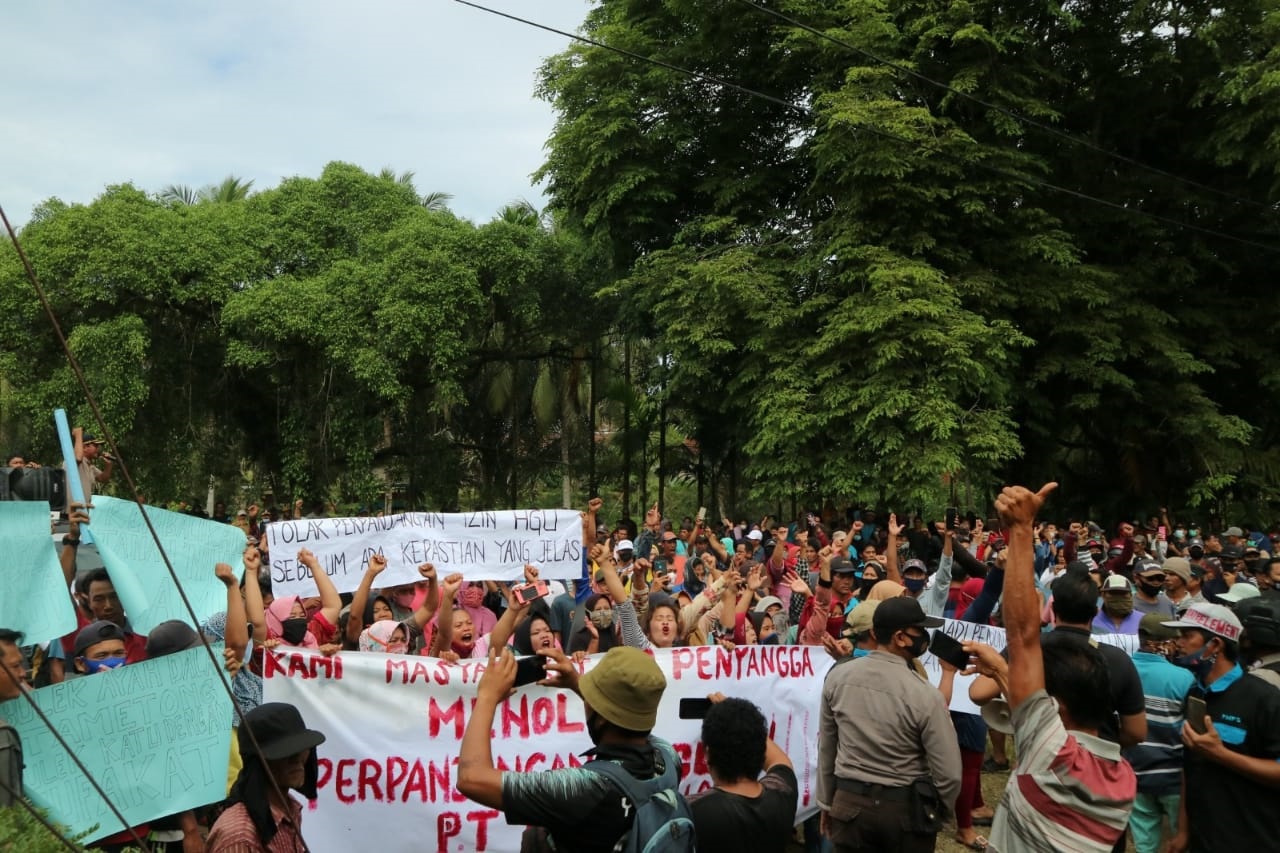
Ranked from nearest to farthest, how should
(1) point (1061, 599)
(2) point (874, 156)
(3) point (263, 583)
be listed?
(1) point (1061, 599) < (3) point (263, 583) < (2) point (874, 156)

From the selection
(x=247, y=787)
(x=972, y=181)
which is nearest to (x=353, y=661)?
(x=247, y=787)

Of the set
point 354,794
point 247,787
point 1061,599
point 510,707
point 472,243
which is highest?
point 472,243

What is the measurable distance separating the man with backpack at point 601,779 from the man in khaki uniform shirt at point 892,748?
1.43 meters

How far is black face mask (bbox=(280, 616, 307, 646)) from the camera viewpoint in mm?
6051

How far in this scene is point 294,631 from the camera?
238 inches

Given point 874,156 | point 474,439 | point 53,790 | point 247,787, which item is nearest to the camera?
point 247,787

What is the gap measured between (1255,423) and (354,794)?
78.6 feet

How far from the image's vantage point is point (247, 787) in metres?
3.31

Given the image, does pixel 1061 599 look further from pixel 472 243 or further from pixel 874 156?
pixel 472 243

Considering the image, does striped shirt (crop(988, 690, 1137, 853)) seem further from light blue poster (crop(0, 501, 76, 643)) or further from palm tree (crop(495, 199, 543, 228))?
palm tree (crop(495, 199, 543, 228))

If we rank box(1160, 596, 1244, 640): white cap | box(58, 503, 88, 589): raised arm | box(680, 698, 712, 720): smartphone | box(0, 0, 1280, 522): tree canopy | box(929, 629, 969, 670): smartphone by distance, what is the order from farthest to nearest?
box(0, 0, 1280, 522): tree canopy < box(58, 503, 88, 589): raised arm < box(1160, 596, 1244, 640): white cap < box(680, 698, 712, 720): smartphone < box(929, 629, 969, 670): smartphone

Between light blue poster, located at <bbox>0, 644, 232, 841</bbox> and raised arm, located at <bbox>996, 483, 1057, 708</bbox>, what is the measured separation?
3701 mm

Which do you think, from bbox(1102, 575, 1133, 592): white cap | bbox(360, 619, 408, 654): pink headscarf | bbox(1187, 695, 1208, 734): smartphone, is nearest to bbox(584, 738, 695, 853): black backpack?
bbox(1187, 695, 1208, 734): smartphone

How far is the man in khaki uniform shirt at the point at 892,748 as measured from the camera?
422 cm
